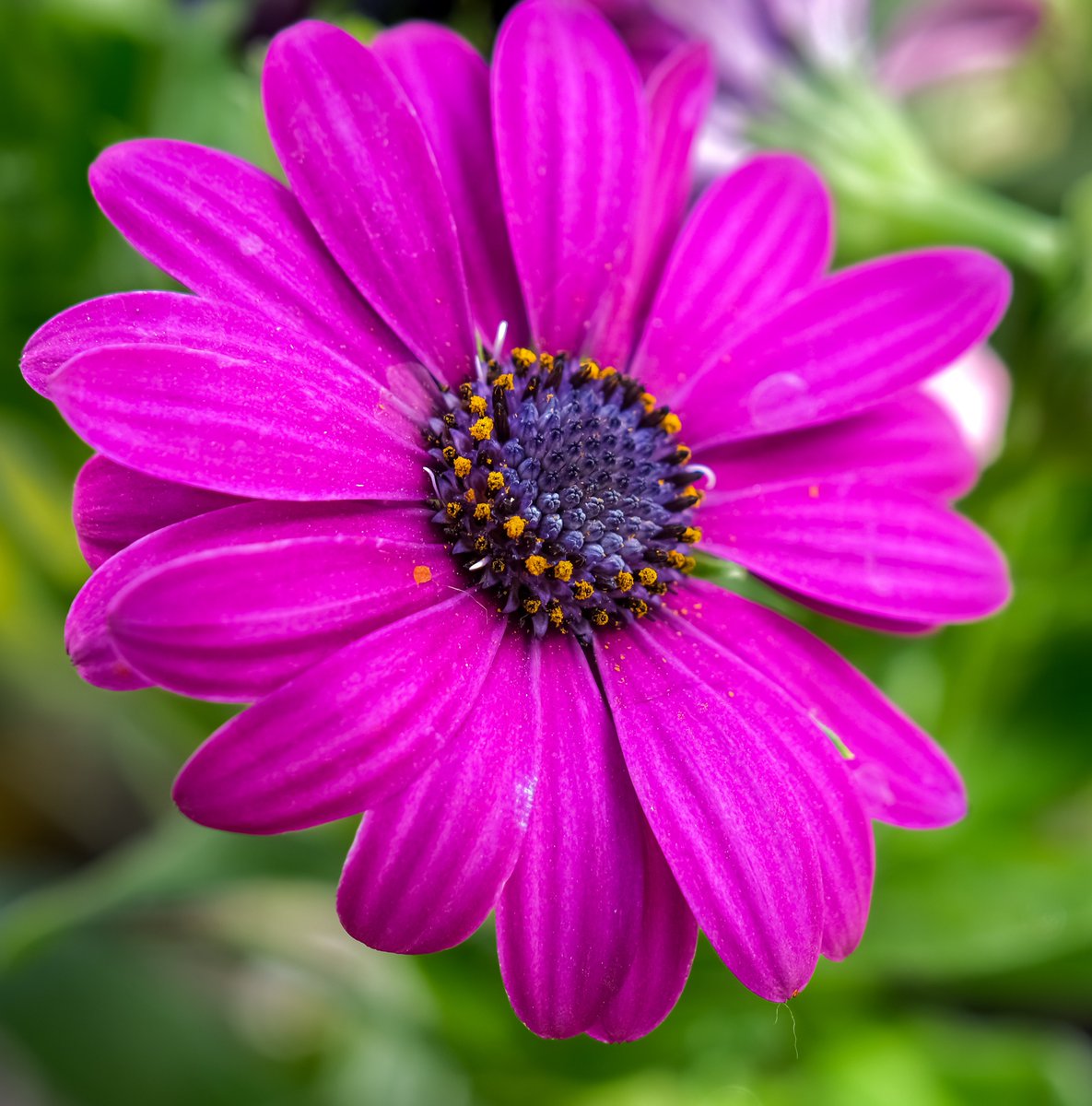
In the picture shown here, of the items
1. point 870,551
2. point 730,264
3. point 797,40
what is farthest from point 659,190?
point 797,40

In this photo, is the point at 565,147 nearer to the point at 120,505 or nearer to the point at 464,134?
the point at 464,134

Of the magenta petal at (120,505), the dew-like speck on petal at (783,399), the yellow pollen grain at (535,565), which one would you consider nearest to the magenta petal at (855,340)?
the dew-like speck on petal at (783,399)

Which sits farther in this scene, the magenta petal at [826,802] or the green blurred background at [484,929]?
the green blurred background at [484,929]

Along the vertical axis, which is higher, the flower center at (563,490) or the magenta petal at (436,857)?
the flower center at (563,490)

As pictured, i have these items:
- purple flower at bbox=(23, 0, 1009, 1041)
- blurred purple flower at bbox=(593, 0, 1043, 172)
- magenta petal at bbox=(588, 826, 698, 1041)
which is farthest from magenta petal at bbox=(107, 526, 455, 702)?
blurred purple flower at bbox=(593, 0, 1043, 172)

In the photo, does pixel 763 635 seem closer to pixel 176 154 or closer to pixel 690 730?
pixel 690 730

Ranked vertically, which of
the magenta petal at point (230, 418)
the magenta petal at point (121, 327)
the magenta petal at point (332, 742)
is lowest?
the magenta petal at point (332, 742)

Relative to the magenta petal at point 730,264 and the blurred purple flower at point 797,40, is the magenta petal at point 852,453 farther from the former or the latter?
the blurred purple flower at point 797,40

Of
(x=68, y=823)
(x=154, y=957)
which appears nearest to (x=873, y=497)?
(x=154, y=957)
